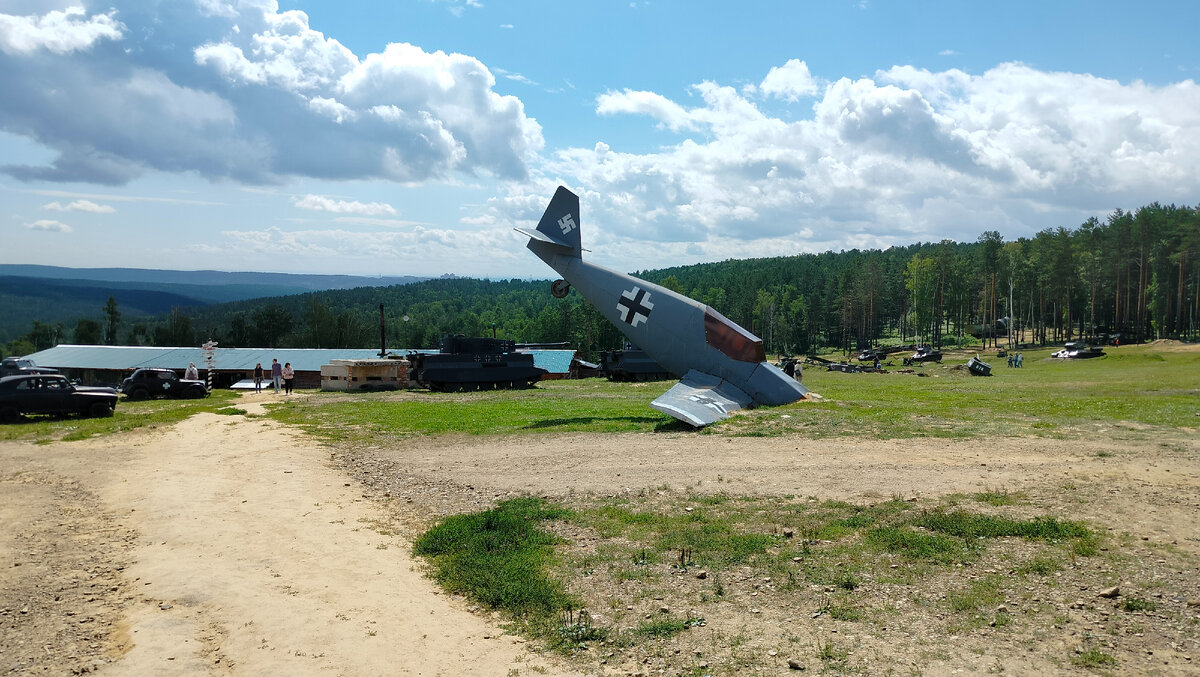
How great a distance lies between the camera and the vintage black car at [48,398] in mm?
22594

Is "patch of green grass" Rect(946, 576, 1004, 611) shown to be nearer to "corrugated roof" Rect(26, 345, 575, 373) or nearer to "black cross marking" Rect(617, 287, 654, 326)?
"black cross marking" Rect(617, 287, 654, 326)

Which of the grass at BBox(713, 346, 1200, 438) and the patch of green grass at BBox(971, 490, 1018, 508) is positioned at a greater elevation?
the grass at BBox(713, 346, 1200, 438)

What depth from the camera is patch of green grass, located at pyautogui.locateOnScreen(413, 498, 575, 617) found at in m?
7.55

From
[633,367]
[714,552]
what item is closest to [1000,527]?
[714,552]

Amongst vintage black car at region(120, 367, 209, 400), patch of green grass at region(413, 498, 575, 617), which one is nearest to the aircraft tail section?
patch of green grass at region(413, 498, 575, 617)

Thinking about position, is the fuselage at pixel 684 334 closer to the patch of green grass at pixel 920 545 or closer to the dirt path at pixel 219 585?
the dirt path at pixel 219 585

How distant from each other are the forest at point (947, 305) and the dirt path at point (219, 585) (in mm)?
39178

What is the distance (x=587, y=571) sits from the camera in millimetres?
8328

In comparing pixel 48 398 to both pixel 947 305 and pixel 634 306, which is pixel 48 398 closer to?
pixel 634 306

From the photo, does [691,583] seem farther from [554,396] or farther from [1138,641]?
[554,396]

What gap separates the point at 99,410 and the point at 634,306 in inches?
814

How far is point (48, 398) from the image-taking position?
23.2m

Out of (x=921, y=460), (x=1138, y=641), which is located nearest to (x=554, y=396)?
(x=921, y=460)

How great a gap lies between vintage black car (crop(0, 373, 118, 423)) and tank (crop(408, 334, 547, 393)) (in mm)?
16873
